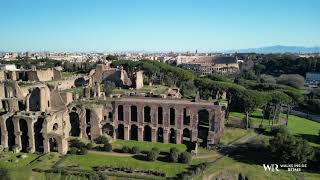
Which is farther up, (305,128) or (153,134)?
(153,134)

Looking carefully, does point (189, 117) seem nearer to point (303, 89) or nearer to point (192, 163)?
point (192, 163)

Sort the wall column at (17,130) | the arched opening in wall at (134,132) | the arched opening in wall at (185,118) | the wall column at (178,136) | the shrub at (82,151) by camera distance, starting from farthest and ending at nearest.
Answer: the arched opening in wall at (185,118)
the arched opening in wall at (134,132)
the wall column at (178,136)
the wall column at (17,130)
the shrub at (82,151)

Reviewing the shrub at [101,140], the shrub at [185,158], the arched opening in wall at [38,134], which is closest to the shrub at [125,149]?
the shrub at [101,140]

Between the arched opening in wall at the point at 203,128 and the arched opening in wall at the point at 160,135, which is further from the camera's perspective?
the arched opening in wall at the point at 160,135

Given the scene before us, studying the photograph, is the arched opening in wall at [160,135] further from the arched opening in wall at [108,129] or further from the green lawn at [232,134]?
the green lawn at [232,134]

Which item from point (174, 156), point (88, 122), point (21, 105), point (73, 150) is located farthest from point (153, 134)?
point (21, 105)

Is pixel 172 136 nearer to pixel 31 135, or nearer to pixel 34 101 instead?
pixel 31 135

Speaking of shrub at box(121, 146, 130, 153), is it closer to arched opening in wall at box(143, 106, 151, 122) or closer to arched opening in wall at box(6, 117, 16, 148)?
arched opening in wall at box(143, 106, 151, 122)
